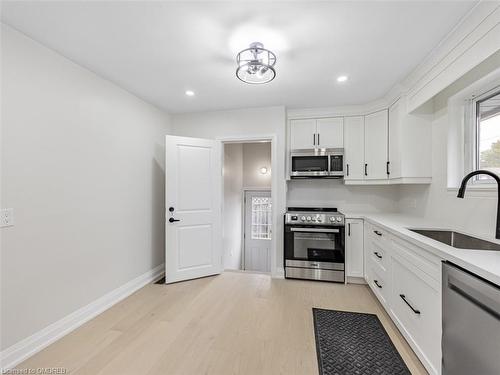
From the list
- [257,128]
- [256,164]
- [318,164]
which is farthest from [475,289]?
[256,164]

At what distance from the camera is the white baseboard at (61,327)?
5.06ft

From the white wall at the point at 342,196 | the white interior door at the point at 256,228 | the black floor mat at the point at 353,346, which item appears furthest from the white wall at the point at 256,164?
the black floor mat at the point at 353,346

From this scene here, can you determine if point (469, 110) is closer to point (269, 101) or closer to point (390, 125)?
point (390, 125)

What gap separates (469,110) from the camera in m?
2.03

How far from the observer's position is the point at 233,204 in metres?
4.78

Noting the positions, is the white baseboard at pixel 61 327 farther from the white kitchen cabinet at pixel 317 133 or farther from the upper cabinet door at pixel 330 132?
the upper cabinet door at pixel 330 132

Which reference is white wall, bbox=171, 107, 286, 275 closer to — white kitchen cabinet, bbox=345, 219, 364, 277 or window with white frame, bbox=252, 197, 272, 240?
white kitchen cabinet, bbox=345, 219, 364, 277

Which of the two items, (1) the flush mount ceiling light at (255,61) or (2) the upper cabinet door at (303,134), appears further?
(2) the upper cabinet door at (303,134)

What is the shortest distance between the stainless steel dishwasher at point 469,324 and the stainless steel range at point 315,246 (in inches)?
62.5

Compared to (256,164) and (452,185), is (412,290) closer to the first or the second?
(452,185)

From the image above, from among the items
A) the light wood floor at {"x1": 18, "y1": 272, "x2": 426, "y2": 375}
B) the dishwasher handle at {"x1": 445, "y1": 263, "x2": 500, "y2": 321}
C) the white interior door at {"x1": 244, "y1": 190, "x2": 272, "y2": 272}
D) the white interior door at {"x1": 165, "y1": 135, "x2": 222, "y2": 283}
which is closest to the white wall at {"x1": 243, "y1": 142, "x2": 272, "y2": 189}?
the white interior door at {"x1": 244, "y1": 190, "x2": 272, "y2": 272}

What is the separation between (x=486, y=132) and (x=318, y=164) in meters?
1.66

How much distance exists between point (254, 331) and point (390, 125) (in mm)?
2899

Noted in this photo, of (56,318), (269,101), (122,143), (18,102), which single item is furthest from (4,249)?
(269,101)
